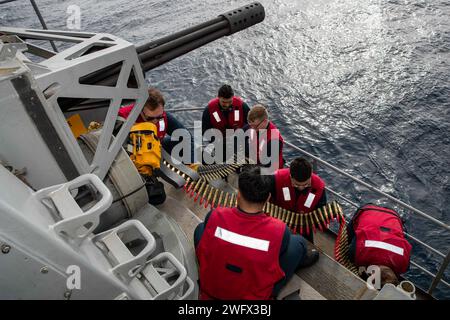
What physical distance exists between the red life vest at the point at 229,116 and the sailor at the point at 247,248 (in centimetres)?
417

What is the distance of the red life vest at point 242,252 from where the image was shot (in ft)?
9.55

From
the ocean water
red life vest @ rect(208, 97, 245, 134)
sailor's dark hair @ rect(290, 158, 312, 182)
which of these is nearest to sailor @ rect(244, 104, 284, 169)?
red life vest @ rect(208, 97, 245, 134)

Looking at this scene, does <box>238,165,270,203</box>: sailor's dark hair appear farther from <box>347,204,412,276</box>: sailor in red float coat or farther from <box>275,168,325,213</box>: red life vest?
<box>275,168,325,213</box>: red life vest

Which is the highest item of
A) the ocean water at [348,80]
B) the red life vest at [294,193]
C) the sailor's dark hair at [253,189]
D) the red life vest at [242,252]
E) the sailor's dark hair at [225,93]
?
the sailor's dark hair at [253,189]

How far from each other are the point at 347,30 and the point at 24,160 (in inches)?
920

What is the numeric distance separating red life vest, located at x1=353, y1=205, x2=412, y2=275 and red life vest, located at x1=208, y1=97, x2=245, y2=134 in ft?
11.5

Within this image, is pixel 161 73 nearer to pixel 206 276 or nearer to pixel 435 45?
pixel 435 45

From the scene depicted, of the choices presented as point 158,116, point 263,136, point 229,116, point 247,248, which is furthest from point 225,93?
point 247,248

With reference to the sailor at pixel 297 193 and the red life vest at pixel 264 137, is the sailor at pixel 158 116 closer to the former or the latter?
the red life vest at pixel 264 137

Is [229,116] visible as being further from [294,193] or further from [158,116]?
[294,193]

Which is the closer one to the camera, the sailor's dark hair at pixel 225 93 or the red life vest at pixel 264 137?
the red life vest at pixel 264 137

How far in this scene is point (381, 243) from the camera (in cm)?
407

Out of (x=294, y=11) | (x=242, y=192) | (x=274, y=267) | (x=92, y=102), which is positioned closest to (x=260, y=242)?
(x=274, y=267)

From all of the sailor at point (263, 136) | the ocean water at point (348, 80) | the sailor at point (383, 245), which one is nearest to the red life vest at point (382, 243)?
the sailor at point (383, 245)
